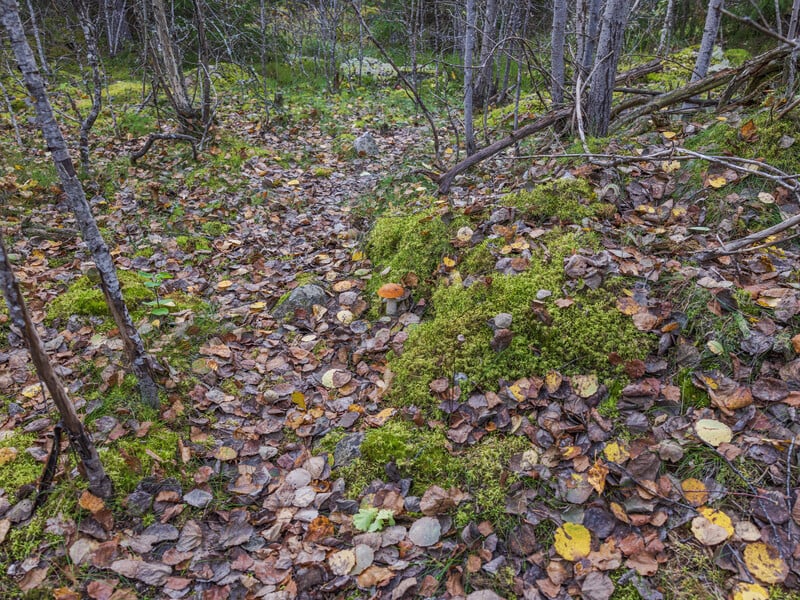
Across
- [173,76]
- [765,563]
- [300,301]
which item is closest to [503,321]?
[765,563]

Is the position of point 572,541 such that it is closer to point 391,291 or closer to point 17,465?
point 391,291

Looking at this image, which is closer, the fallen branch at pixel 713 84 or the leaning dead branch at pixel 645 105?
the fallen branch at pixel 713 84

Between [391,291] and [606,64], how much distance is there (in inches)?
110

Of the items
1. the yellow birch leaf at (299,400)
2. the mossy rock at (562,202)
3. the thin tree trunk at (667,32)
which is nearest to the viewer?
the yellow birch leaf at (299,400)

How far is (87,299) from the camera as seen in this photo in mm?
3531

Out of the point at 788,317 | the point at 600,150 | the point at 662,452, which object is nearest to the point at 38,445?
the point at 662,452

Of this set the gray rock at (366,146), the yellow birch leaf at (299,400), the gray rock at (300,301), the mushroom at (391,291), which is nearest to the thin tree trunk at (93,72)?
the gray rock at (366,146)

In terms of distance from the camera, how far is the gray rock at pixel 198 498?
2.34m

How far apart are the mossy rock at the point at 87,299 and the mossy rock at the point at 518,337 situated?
210cm

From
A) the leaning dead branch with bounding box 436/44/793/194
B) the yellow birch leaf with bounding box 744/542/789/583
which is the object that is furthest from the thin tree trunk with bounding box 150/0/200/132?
the yellow birch leaf with bounding box 744/542/789/583

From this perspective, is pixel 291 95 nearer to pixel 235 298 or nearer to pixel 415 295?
pixel 235 298

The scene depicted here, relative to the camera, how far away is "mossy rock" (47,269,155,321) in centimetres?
349

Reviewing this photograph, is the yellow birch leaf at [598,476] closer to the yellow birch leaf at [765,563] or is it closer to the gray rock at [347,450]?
the yellow birch leaf at [765,563]

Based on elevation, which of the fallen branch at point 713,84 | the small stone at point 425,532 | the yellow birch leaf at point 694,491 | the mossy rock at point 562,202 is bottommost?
the small stone at point 425,532
